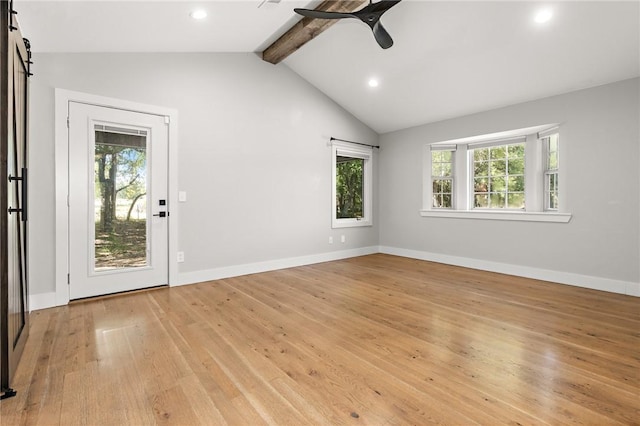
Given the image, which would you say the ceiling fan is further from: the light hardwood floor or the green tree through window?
the green tree through window

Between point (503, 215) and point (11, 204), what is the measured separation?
17.6ft

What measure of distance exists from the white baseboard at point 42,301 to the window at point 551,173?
20.3 ft

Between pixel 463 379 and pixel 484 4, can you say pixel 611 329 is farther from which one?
pixel 484 4

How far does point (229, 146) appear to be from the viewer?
4.41 metres

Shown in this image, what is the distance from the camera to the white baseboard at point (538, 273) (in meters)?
3.62

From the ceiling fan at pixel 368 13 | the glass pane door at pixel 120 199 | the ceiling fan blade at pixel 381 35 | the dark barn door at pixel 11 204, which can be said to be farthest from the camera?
the glass pane door at pixel 120 199

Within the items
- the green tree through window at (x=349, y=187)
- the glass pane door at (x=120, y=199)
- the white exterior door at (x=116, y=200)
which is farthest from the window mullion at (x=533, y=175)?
the glass pane door at (x=120, y=199)

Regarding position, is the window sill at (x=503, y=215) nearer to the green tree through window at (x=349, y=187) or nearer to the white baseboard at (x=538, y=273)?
the white baseboard at (x=538, y=273)

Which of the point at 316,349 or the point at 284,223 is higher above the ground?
the point at 284,223

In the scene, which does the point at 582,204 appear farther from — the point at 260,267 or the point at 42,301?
the point at 42,301

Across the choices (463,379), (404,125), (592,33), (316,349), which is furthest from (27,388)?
(404,125)

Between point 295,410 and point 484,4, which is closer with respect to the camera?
point 295,410

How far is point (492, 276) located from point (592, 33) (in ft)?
9.85

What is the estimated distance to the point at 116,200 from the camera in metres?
3.54
